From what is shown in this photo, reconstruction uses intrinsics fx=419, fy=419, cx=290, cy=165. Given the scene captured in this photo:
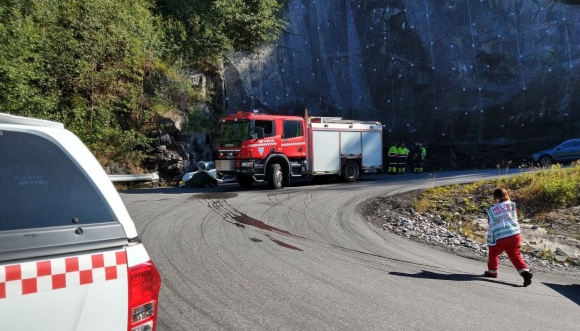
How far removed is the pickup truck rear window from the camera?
1.92m

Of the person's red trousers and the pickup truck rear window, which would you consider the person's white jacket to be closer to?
the person's red trousers

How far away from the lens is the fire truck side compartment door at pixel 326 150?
17734 millimetres

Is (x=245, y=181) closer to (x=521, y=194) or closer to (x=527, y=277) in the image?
(x=521, y=194)

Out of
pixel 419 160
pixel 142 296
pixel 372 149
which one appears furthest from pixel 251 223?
pixel 419 160

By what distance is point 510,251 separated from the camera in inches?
244

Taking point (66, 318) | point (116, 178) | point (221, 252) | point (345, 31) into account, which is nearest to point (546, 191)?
point (221, 252)

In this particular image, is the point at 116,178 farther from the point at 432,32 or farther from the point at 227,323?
the point at 432,32

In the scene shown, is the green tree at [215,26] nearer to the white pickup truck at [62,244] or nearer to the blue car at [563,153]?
the blue car at [563,153]

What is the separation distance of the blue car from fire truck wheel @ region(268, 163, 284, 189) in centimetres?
1393

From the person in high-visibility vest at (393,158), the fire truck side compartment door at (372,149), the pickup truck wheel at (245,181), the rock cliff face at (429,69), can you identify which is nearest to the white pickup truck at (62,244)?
the pickup truck wheel at (245,181)

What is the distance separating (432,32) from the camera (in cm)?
2739

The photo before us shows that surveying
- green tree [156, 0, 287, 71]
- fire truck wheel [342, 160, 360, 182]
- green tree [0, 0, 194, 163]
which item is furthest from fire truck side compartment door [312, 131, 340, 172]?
green tree [156, 0, 287, 71]

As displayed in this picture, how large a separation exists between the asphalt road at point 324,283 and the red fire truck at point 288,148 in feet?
18.6

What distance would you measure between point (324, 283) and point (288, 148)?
37.3ft
